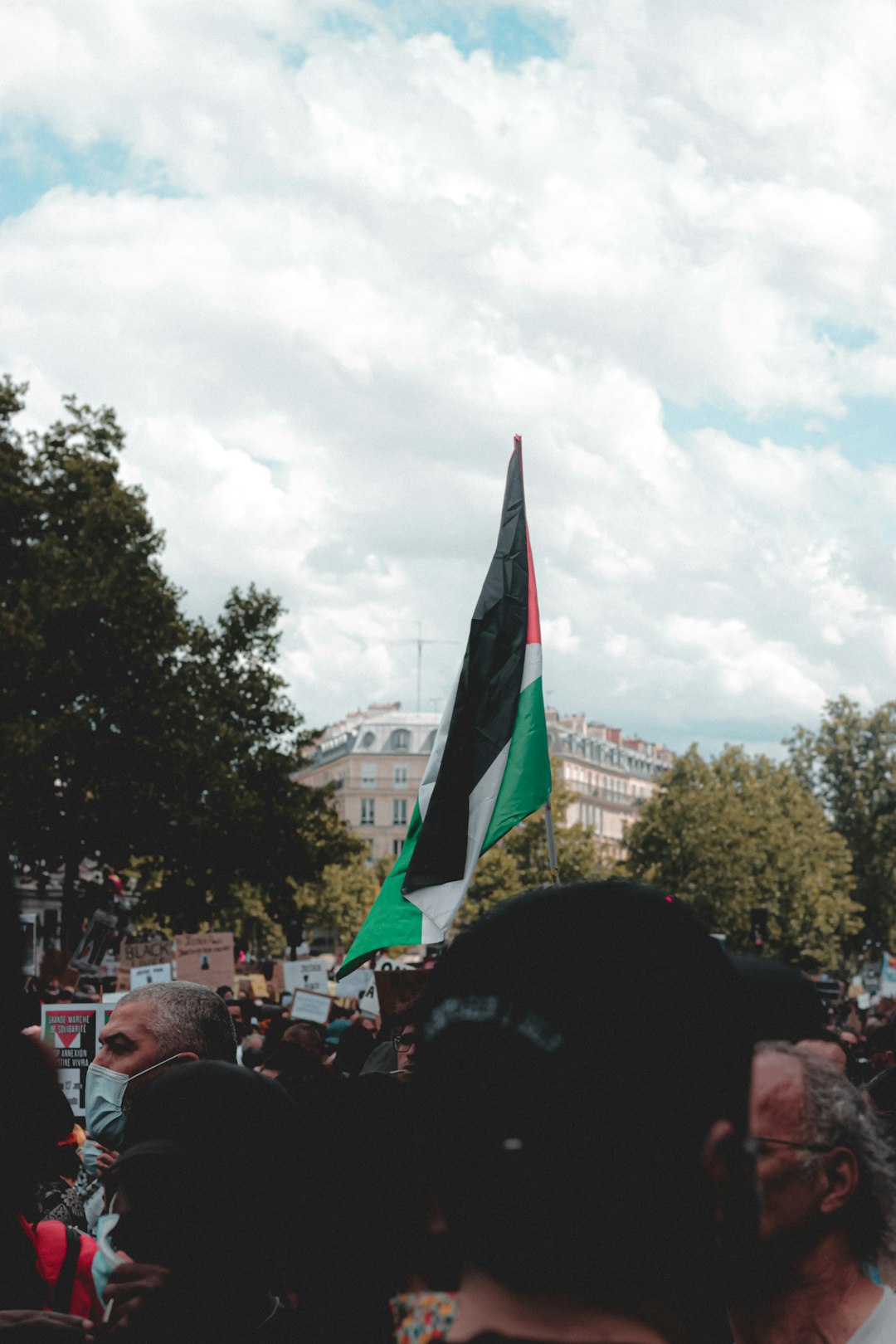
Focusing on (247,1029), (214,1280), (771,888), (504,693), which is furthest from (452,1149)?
(771,888)

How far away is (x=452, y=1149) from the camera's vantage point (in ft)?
3.58

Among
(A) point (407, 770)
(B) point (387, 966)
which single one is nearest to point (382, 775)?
(A) point (407, 770)

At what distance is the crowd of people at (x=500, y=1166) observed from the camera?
107 cm

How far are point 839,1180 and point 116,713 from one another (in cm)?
2865

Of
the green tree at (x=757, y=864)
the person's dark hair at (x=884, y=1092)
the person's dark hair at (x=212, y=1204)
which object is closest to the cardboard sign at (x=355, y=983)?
the person's dark hair at (x=884, y=1092)

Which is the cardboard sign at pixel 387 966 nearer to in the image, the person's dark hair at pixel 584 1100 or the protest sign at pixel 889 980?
the person's dark hair at pixel 584 1100

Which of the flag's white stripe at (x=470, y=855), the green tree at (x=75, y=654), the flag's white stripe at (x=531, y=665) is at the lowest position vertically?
the flag's white stripe at (x=470, y=855)

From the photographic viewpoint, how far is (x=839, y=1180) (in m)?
2.67

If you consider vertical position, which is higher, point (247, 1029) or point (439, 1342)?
point (439, 1342)

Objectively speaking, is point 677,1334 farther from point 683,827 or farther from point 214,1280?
point 683,827

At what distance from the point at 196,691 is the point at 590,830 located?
144ft

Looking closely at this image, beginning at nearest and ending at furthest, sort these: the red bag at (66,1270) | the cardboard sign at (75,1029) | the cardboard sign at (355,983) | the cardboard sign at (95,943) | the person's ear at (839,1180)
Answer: the person's ear at (839,1180)
the red bag at (66,1270)
the cardboard sign at (75,1029)
the cardboard sign at (95,943)
the cardboard sign at (355,983)

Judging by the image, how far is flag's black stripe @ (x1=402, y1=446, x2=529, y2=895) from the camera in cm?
731

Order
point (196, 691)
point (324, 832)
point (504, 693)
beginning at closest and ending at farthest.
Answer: point (504, 693) < point (196, 691) < point (324, 832)
